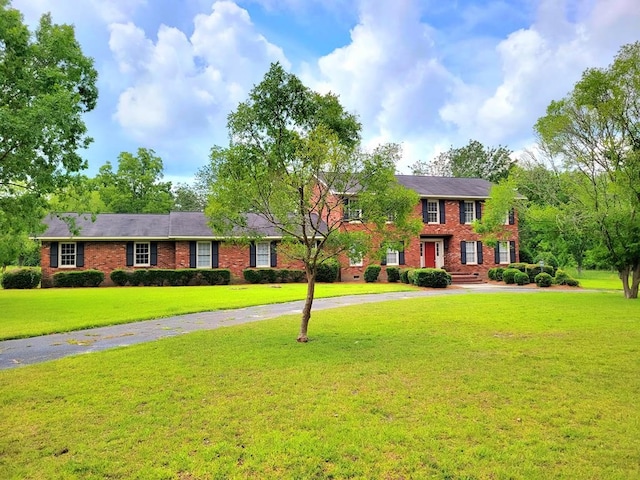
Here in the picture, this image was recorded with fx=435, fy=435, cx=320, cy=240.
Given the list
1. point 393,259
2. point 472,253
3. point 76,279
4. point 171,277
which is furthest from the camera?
point 472,253

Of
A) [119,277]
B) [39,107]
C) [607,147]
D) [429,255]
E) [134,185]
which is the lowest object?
[119,277]

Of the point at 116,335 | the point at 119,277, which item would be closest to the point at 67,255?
the point at 119,277

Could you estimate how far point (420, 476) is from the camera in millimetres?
3191

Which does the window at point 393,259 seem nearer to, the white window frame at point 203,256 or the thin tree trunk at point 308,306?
the white window frame at point 203,256

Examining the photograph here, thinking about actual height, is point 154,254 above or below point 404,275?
above

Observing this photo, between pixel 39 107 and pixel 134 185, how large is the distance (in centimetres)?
3372

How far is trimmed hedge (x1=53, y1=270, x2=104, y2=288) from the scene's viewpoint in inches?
899

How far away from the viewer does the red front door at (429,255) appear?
28.6 meters

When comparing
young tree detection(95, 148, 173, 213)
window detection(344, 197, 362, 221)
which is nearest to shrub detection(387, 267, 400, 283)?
window detection(344, 197, 362, 221)

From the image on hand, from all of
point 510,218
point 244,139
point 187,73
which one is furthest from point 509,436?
point 510,218

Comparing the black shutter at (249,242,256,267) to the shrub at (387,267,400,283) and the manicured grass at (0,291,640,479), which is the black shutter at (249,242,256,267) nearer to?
the shrub at (387,267,400,283)

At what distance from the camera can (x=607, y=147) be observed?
51.4 feet

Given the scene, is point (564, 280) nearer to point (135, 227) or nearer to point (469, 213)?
point (469, 213)

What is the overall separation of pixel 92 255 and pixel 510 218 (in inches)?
1023
